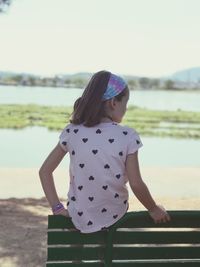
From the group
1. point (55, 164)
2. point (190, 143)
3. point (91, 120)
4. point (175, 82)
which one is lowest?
point (175, 82)

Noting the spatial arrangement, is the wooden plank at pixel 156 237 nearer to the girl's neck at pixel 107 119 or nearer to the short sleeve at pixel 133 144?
the short sleeve at pixel 133 144

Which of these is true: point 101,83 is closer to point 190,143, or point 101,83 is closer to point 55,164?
point 55,164

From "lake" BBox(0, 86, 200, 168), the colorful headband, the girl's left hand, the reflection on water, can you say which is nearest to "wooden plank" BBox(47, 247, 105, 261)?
the girl's left hand

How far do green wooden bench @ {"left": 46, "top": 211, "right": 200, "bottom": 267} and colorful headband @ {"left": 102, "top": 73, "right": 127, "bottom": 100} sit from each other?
45cm

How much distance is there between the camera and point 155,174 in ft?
43.3

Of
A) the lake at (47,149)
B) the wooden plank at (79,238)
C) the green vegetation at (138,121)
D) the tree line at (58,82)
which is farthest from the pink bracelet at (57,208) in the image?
the tree line at (58,82)

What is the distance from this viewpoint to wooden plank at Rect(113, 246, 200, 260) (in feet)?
7.91

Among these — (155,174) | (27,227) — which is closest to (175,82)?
(155,174)

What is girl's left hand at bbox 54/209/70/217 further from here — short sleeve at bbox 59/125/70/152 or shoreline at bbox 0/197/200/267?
shoreline at bbox 0/197/200/267

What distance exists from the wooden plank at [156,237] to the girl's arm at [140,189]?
0.34 feet

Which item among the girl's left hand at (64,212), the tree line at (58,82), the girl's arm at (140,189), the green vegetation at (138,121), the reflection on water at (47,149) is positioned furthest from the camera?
the tree line at (58,82)

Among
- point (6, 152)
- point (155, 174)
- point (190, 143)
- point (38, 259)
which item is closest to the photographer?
point (38, 259)

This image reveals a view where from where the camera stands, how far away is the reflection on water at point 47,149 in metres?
18.6

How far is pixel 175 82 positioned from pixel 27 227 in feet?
290
